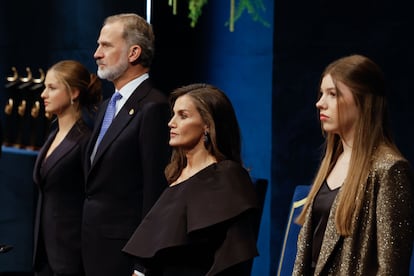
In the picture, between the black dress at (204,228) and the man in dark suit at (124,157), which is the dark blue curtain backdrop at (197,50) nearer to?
the man in dark suit at (124,157)

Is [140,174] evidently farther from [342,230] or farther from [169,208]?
[342,230]

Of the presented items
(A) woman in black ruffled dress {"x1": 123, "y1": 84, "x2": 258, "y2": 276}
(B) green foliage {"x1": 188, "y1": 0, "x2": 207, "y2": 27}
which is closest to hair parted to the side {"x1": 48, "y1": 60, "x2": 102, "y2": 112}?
(B) green foliage {"x1": 188, "y1": 0, "x2": 207, "y2": 27}

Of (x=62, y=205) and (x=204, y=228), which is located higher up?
(x=204, y=228)

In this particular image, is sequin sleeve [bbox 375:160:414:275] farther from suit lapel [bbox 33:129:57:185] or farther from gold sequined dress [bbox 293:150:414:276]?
suit lapel [bbox 33:129:57:185]

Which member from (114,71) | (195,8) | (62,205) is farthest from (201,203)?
(195,8)

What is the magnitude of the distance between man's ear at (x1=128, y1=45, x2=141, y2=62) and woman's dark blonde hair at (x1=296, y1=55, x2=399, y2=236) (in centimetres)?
126

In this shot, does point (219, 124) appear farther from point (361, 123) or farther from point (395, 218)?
point (395, 218)

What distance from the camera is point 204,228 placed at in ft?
12.1

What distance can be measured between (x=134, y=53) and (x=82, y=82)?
71cm

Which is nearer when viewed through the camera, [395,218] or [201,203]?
[395,218]

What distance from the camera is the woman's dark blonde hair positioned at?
326cm

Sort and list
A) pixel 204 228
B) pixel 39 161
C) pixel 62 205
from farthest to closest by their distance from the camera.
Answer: pixel 39 161, pixel 62 205, pixel 204 228

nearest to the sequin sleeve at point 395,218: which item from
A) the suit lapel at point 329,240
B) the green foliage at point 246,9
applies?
the suit lapel at point 329,240

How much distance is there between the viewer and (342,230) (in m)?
3.25
